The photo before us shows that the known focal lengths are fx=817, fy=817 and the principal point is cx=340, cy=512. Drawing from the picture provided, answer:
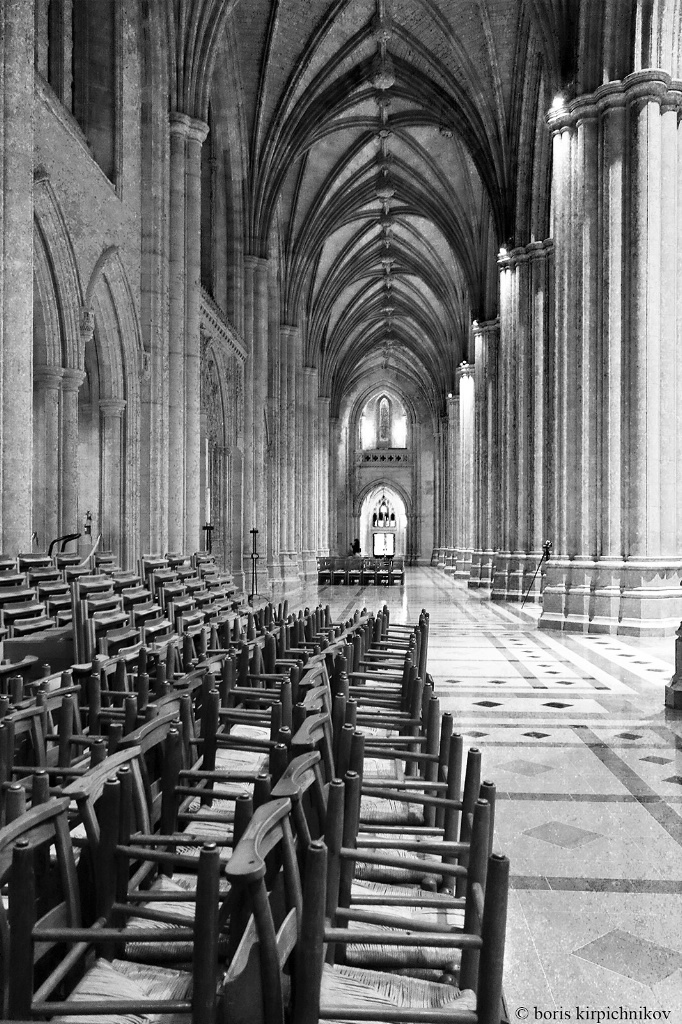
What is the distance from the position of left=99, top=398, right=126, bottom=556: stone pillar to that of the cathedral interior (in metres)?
0.05

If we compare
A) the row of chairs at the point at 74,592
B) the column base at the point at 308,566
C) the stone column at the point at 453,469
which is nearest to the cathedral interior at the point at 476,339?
the row of chairs at the point at 74,592

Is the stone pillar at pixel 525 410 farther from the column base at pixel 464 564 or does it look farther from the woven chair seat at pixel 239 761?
the woven chair seat at pixel 239 761

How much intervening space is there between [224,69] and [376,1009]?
2054cm

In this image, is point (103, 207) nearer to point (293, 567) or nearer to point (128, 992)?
point (128, 992)

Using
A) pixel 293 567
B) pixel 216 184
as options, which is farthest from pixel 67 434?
pixel 293 567

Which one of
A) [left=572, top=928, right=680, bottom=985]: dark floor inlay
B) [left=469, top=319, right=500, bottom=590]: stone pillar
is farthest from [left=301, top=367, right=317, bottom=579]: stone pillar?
[left=572, top=928, right=680, bottom=985]: dark floor inlay

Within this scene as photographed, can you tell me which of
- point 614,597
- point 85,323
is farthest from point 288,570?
point 85,323

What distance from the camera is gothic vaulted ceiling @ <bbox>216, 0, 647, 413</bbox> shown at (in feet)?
61.5

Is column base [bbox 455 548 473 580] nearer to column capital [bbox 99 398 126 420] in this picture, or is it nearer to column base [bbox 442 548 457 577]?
column base [bbox 442 548 457 577]

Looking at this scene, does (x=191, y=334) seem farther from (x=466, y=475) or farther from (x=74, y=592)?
(x=466, y=475)

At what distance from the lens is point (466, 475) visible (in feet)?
107

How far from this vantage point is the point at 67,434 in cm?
1057

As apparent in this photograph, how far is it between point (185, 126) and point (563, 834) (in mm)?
13812

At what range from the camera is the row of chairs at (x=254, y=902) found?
1482mm
